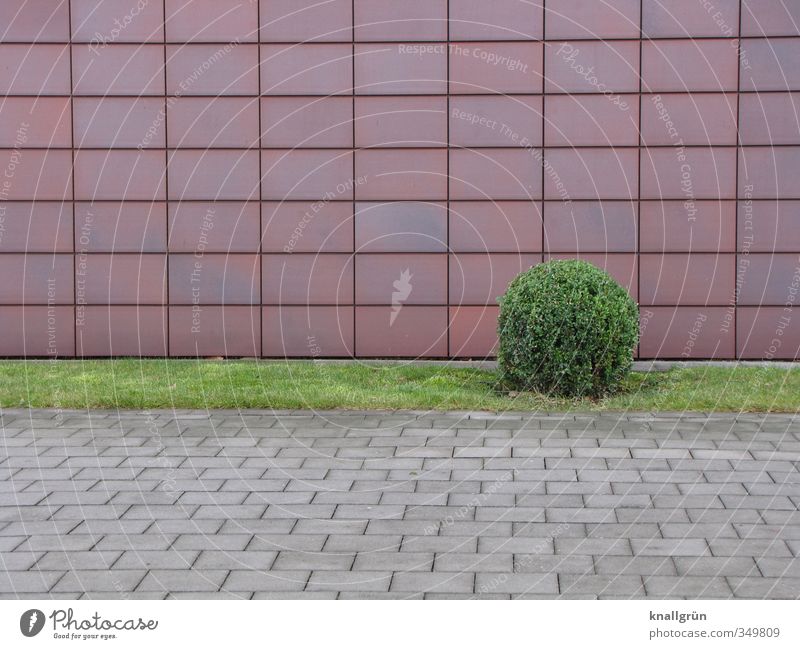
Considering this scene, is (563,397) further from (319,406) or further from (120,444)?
(120,444)

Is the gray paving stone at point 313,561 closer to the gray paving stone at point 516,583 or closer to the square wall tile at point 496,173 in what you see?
the gray paving stone at point 516,583

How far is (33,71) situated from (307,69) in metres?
3.48

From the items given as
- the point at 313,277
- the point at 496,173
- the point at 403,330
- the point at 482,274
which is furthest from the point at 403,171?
the point at 403,330

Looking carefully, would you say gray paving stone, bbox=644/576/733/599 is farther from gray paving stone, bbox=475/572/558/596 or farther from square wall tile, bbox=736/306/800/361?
square wall tile, bbox=736/306/800/361

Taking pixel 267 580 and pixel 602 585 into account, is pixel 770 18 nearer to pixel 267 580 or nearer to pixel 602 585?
pixel 602 585

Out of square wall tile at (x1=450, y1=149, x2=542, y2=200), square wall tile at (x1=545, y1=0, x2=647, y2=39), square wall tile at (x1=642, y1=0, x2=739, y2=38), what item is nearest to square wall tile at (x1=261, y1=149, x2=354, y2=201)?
square wall tile at (x1=450, y1=149, x2=542, y2=200)

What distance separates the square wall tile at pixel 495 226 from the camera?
43.4 feet

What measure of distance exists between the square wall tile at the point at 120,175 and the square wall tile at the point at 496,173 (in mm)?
3735

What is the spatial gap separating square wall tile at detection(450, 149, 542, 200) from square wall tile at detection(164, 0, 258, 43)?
3.16 meters

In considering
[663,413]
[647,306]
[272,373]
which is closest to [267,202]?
[272,373]

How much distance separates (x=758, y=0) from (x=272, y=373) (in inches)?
290

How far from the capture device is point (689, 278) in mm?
13148

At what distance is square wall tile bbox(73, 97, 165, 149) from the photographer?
44.0ft

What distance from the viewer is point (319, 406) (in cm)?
1010
